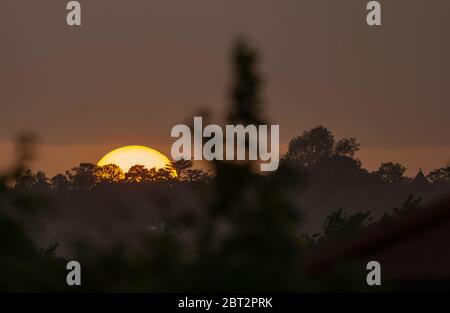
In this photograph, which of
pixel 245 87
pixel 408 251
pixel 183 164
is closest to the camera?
pixel 245 87

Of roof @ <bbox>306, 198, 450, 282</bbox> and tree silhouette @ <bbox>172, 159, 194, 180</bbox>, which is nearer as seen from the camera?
tree silhouette @ <bbox>172, 159, 194, 180</bbox>

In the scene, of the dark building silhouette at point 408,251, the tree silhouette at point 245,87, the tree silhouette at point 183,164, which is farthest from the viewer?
the dark building silhouette at point 408,251

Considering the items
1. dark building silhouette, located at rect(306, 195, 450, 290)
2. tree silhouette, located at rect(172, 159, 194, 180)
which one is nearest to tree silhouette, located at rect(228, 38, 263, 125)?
tree silhouette, located at rect(172, 159, 194, 180)

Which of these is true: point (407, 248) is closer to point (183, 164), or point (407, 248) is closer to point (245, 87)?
point (183, 164)

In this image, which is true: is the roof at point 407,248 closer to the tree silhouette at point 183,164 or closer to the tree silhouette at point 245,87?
the tree silhouette at point 183,164

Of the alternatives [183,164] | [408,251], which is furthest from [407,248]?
[183,164]

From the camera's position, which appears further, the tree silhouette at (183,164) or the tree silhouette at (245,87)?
the tree silhouette at (183,164)

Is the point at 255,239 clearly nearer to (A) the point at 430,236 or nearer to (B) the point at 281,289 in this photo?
(B) the point at 281,289

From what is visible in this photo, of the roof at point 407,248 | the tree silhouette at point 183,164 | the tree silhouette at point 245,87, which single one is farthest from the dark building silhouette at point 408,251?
the tree silhouette at point 245,87

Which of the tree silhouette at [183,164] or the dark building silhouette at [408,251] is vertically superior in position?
the tree silhouette at [183,164]

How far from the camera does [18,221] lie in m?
13.0

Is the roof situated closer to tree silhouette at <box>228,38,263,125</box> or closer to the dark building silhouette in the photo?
the dark building silhouette

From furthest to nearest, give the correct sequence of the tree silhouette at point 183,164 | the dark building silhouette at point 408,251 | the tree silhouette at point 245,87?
the dark building silhouette at point 408,251, the tree silhouette at point 183,164, the tree silhouette at point 245,87
